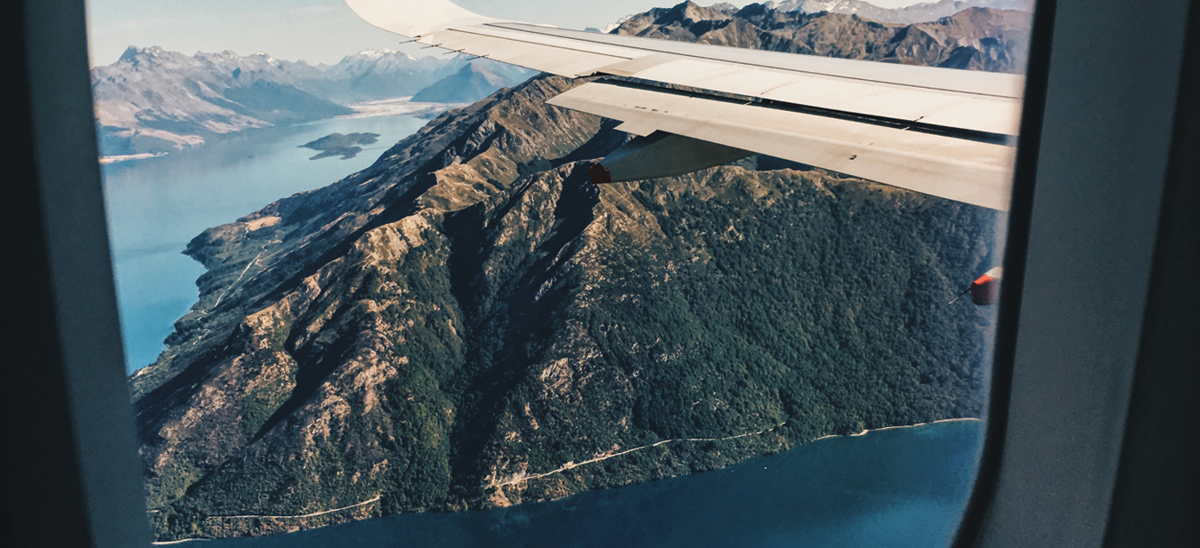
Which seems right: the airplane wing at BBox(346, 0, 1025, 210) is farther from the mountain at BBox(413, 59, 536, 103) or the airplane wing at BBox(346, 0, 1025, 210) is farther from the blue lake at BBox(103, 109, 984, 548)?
the mountain at BBox(413, 59, 536, 103)

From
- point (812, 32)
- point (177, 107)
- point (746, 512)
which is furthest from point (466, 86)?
point (746, 512)

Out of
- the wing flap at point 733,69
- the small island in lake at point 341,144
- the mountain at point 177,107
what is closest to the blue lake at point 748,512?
the wing flap at point 733,69

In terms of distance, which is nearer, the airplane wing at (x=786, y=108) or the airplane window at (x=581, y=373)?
the airplane wing at (x=786, y=108)

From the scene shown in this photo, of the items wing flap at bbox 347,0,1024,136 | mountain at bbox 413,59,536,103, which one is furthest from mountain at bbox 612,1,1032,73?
wing flap at bbox 347,0,1024,136

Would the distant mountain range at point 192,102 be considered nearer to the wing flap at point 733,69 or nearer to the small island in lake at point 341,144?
the small island in lake at point 341,144

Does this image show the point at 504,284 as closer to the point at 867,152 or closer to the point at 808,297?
the point at 808,297

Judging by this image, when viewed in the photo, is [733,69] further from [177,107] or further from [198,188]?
[177,107]
